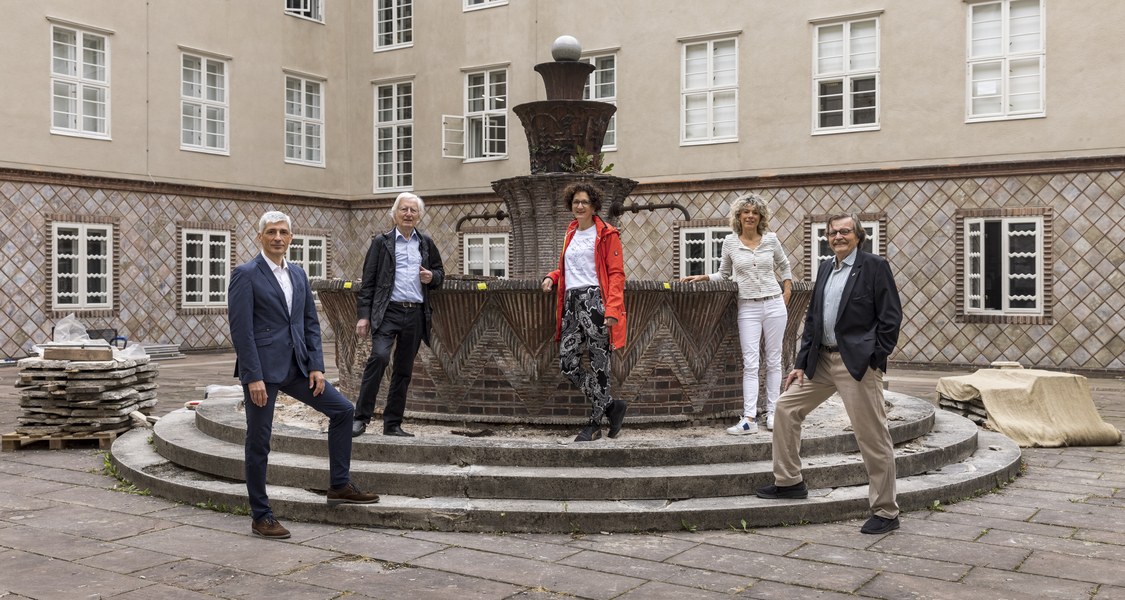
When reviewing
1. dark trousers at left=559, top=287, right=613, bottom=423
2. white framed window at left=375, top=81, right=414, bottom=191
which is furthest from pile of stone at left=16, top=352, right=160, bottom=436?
white framed window at left=375, top=81, right=414, bottom=191

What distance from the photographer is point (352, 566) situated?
502 cm

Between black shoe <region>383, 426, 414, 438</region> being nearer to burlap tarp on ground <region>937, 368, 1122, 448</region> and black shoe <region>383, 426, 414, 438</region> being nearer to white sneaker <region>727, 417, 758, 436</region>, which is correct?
white sneaker <region>727, 417, 758, 436</region>

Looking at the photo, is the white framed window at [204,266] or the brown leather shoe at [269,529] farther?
the white framed window at [204,266]

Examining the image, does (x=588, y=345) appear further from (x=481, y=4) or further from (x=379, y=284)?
(x=481, y=4)

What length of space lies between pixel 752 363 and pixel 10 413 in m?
8.53

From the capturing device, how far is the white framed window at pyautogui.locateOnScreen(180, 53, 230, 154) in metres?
21.3

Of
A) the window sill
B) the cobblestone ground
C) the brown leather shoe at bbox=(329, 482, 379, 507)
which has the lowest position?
the cobblestone ground

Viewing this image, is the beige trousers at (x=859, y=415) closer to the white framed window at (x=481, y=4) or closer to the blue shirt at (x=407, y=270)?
the blue shirt at (x=407, y=270)

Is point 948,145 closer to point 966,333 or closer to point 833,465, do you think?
point 966,333

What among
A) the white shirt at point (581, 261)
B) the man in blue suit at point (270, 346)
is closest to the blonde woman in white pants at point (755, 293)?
the white shirt at point (581, 261)

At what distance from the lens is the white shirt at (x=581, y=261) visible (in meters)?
6.75

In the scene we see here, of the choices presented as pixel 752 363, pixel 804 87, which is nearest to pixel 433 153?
pixel 804 87

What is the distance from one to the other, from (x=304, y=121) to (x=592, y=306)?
1882cm

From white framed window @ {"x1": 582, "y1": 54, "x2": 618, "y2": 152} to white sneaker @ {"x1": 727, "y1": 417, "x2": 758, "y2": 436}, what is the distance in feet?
47.1
